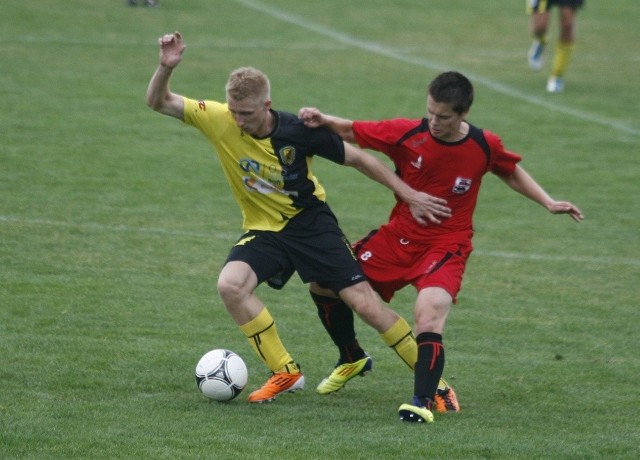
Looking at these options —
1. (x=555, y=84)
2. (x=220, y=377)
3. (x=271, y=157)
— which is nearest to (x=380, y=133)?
(x=271, y=157)

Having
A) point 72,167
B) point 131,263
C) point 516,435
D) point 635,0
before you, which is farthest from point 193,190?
point 635,0

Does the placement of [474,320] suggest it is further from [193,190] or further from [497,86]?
[497,86]

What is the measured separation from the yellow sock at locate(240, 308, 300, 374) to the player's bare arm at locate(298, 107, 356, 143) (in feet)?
3.66

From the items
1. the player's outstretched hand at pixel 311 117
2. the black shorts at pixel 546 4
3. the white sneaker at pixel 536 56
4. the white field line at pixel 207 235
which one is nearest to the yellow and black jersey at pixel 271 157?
the player's outstretched hand at pixel 311 117

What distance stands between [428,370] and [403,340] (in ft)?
1.62

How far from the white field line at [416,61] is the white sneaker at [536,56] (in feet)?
2.49

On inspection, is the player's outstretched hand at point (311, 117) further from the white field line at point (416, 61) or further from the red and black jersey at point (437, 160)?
the white field line at point (416, 61)

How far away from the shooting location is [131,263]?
→ 1005 cm

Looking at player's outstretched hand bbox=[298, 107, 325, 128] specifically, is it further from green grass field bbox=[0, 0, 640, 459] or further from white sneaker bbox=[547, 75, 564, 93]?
white sneaker bbox=[547, 75, 564, 93]

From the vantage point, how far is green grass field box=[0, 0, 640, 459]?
21.1ft

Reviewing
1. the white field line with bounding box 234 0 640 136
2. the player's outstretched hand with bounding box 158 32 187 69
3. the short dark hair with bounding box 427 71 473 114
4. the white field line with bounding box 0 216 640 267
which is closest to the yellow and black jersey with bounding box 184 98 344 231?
the player's outstretched hand with bounding box 158 32 187 69

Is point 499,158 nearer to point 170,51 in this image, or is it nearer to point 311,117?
point 311,117

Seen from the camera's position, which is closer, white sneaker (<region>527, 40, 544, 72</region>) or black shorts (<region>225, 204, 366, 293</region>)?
black shorts (<region>225, 204, 366, 293</region>)

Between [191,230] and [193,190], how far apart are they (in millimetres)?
1510
